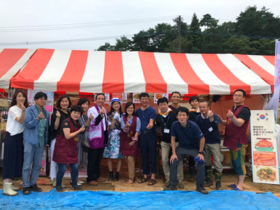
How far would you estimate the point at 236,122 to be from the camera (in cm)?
314

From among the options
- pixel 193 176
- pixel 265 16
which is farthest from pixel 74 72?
pixel 265 16

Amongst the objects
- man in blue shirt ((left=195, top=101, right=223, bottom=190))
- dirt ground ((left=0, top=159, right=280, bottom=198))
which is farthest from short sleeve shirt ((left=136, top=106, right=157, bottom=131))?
dirt ground ((left=0, top=159, right=280, bottom=198))

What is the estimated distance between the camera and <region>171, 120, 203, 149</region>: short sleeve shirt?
123 inches

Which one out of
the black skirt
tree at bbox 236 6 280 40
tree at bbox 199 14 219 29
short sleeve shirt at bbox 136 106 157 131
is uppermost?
tree at bbox 199 14 219 29

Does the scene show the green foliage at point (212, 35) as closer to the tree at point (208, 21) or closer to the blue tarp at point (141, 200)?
the tree at point (208, 21)

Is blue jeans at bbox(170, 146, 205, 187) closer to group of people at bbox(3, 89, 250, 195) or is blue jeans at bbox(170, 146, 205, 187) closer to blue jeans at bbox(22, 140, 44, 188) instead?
group of people at bbox(3, 89, 250, 195)

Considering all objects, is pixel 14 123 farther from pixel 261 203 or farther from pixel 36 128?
pixel 261 203

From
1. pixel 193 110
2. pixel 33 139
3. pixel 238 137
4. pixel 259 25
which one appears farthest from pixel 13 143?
pixel 259 25

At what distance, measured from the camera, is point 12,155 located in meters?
2.90

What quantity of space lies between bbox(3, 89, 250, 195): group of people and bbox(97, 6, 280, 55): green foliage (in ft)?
70.8

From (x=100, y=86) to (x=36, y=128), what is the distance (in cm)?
136

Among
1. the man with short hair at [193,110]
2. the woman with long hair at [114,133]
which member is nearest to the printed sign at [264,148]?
the man with short hair at [193,110]

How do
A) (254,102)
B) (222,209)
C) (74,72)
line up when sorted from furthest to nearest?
(254,102) < (74,72) < (222,209)

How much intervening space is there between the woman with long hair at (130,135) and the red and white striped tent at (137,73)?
1.84 ft
